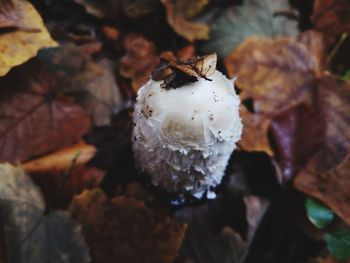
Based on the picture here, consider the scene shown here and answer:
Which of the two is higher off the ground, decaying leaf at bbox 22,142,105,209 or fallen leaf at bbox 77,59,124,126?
fallen leaf at bbox 77,59,124,126

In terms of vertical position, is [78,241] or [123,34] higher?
[123,34]

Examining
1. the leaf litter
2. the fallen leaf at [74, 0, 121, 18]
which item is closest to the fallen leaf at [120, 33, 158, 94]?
the leaf litter

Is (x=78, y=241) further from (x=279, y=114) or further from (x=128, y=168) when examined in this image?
(x=279, y=114)

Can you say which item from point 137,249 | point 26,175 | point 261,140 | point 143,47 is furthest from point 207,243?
point 143,47

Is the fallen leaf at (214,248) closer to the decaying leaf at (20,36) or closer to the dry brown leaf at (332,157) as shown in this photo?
the dry brown leaf at (332,157)

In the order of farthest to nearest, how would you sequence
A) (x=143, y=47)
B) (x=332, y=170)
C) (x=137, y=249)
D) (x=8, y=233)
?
(x=143, y=47) < (x=332, y=170) < (x=137, y=249) < (x=8, y=233)

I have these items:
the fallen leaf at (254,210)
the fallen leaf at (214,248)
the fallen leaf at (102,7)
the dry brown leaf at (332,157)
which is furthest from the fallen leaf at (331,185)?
the fallen leaf at (102,7)

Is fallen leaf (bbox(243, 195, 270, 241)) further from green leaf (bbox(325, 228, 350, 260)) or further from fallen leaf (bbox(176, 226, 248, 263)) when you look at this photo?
green leaf (bbox(325, 228, 350, 260))
